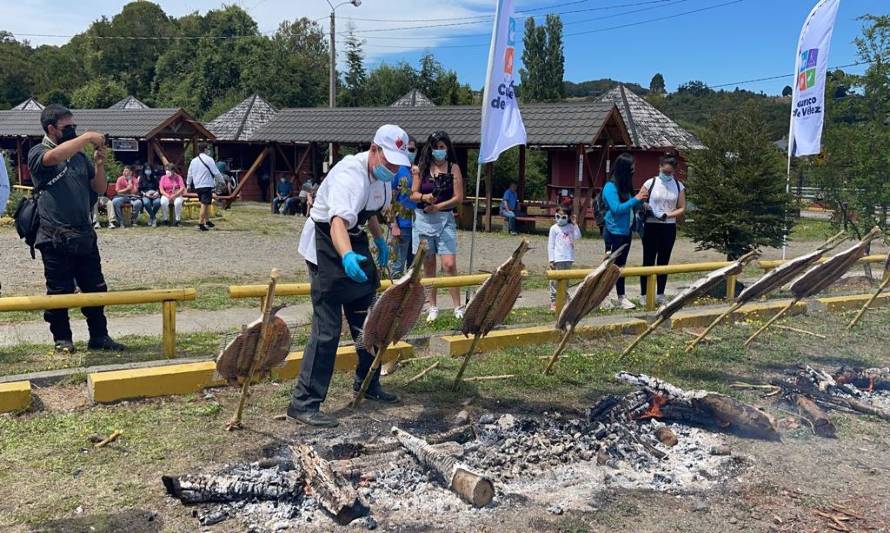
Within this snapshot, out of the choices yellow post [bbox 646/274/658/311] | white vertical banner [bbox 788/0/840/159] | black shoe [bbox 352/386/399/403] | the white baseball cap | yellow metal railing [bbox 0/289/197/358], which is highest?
white vertical banner [bbox 788/0/840/159]

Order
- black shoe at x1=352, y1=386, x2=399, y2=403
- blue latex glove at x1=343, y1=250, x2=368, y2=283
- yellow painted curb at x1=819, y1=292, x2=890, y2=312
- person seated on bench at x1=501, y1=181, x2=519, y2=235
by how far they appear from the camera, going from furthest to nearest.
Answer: person seated on bench at x1=501, y1=181, x2=519, y2=235 → yellow painted curb at x1=819, y1=292, x2=890, y2=312 → black shoe at x1=352, y1=386, x2=399, y2=403 → blue latex glove at x1=343, y1=250, x2=368, y2=283

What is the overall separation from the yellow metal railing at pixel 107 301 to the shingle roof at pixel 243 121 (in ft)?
76.3

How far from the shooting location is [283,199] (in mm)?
24203

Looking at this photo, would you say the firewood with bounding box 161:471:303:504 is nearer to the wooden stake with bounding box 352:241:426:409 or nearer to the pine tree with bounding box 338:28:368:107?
the wooden stake with bounding box 352:241:426:409

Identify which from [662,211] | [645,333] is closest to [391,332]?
[645,333]

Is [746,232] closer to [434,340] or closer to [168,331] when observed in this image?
[434,340]

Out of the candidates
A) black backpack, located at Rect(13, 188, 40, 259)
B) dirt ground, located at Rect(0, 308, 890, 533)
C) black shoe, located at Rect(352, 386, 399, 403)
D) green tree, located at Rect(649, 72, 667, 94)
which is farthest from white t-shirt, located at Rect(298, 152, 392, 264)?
green tree, located at Rect(649, 72, 667, 94)

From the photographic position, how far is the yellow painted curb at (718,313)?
8.45m

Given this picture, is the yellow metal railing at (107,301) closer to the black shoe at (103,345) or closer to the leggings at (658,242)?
the black shoe at (103,345)

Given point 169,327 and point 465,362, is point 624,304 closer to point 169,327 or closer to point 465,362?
point 465,362

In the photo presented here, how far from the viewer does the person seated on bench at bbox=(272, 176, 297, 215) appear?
23.9m

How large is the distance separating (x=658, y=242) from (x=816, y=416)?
4.22m

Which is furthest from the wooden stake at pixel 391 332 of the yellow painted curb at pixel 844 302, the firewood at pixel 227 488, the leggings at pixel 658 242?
the yellow painted curb at pixel 844 302

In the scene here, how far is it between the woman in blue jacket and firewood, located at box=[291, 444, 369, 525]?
5.52 meters
